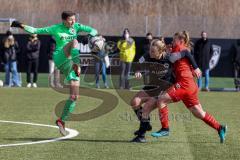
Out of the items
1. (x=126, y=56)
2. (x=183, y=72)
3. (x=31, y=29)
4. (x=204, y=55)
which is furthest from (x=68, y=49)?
(x=204, y=55)

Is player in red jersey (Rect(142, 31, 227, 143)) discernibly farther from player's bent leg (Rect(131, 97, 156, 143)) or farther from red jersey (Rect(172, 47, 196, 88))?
player's bent leg (Rect(131, 97, 156, 143))

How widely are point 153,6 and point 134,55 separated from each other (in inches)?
1290

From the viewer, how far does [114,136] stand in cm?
1248

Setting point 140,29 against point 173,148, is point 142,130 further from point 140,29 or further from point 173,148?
point 140,29

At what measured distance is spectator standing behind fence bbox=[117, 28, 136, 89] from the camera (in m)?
25.4

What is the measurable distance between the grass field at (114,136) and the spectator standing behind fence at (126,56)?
6.00 metres

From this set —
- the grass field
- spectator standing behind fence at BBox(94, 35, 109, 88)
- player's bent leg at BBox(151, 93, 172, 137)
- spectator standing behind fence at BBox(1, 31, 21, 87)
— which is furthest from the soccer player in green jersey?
spectator standing behind fence at BBox(1, 31, 21, 87)

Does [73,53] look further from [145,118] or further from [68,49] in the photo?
[145,118]

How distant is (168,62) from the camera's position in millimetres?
12000

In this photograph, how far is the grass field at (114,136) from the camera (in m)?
10.3

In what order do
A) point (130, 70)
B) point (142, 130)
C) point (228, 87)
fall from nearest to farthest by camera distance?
point (142, 130), point (130, 70), point (228, 87)

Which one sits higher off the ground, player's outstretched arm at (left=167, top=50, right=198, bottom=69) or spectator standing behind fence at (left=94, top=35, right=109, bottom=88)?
player's outstretched arm at (left=167, top=50, right=198, bottom=69)

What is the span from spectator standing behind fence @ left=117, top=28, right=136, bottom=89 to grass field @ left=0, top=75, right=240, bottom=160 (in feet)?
19.7

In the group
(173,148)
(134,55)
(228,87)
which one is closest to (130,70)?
(134,55)
